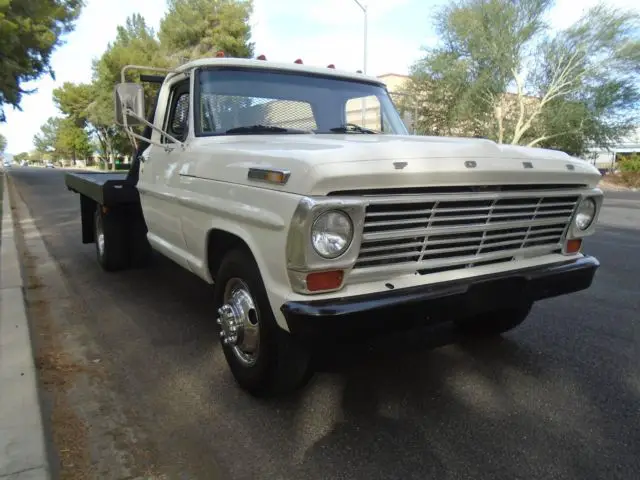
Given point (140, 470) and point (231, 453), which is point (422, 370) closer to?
point (231, 453)

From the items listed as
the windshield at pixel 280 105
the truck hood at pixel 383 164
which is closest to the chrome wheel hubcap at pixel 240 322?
the truck hood at pixel 383 164

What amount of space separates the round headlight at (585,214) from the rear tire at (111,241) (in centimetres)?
447

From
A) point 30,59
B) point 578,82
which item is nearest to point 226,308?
point 30,59

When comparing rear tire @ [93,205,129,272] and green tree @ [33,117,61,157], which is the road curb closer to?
rear tire @ [93,205,129,272]

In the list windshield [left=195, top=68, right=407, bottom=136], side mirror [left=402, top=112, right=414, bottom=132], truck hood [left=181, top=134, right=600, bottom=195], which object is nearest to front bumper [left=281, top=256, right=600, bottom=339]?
truck hood [left=181, top=134, right=600, bottom=195]

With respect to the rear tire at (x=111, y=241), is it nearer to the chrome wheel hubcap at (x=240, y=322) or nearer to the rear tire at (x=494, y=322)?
the chrome wheel hubcap at (x=240, y=322)

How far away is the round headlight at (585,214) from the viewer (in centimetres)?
329

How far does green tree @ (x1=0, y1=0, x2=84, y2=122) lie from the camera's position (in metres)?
19.3

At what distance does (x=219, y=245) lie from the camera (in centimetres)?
337

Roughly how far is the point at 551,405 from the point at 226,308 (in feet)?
6.49

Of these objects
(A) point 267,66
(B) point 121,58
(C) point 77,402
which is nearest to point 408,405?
(C) point 77,402

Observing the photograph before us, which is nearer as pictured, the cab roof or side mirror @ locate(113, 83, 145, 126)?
side mirror @ locate(113, 83, 145, 126)

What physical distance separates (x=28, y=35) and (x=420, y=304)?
82.7 ft

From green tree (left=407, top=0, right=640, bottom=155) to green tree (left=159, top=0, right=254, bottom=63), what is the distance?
43.2ft
